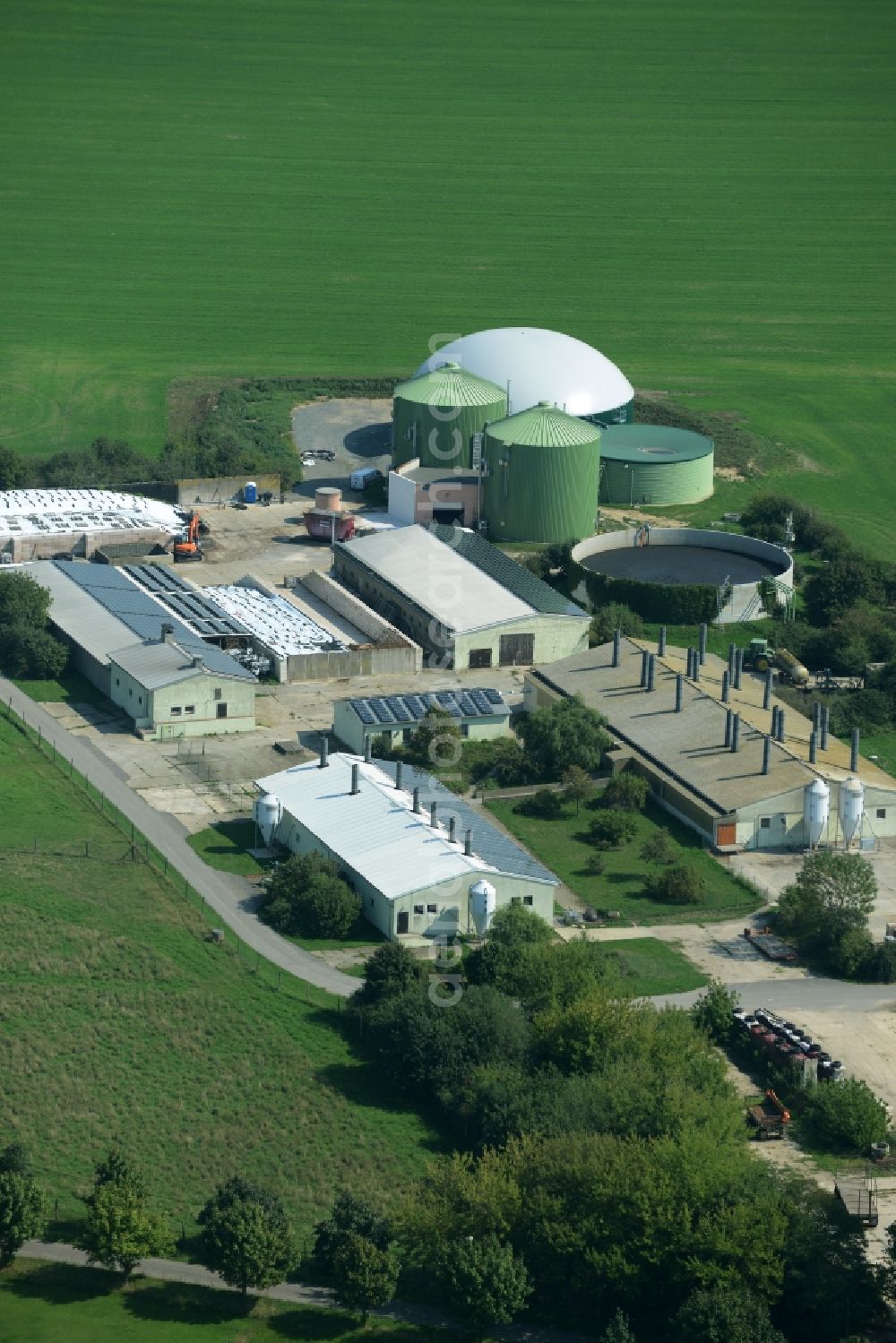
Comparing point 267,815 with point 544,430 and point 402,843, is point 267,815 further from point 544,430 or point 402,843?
point 544,430

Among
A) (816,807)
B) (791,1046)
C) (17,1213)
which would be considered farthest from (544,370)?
(17,1213)

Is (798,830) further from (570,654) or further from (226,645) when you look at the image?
(226,645)

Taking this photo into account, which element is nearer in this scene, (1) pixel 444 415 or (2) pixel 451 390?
(1) pixel 444 415

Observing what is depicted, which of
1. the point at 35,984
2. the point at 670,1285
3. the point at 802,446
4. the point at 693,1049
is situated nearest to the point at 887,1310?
the point at 670,1285

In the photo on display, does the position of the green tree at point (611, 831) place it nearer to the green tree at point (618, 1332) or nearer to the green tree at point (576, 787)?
the green tree at point (576, 787)

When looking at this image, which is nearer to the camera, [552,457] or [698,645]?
[698,645]

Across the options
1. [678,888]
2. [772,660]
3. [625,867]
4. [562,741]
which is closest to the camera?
[678,888]

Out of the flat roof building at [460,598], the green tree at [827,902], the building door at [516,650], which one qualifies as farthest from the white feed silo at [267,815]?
the building door at [516,650]
